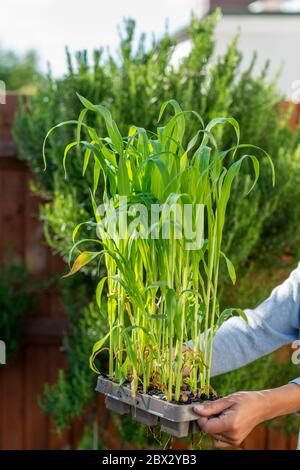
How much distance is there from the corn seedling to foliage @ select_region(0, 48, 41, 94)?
19.3 meters

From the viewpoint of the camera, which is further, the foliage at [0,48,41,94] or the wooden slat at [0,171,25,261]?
the foliage at [0,48,41,94]

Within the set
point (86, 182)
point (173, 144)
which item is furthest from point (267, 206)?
point (173, 144)

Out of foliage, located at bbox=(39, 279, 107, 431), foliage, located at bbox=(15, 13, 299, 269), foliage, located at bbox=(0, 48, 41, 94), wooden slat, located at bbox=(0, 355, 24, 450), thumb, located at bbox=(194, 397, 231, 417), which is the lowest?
wooden slat, located at bbox=(0, 355, 24, 450)

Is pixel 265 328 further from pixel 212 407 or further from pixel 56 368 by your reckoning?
pixel 56 368

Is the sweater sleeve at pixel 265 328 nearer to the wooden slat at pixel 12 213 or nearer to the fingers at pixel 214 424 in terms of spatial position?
the fingers at pixel 214 424

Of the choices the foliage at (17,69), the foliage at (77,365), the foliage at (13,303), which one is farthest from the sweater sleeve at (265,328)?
the foliage at (17,69)

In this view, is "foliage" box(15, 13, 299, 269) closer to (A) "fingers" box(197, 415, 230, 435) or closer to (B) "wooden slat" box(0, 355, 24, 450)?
(B) "wooden slat" box(0, 355, 24, 450)

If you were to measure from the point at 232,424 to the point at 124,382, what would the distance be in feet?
0.77

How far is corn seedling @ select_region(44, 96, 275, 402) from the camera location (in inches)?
53.0

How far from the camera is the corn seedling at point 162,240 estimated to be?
1346 millimetres

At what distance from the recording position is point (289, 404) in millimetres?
1510

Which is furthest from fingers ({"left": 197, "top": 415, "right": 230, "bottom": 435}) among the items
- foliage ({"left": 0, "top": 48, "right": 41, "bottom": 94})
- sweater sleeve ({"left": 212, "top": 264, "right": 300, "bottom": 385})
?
foliage ({"left": 0, "top": 48, "right": 41, "bottom": 94})

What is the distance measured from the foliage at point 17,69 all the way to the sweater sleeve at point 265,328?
62.5 feet

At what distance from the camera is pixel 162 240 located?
1379 millimetres
